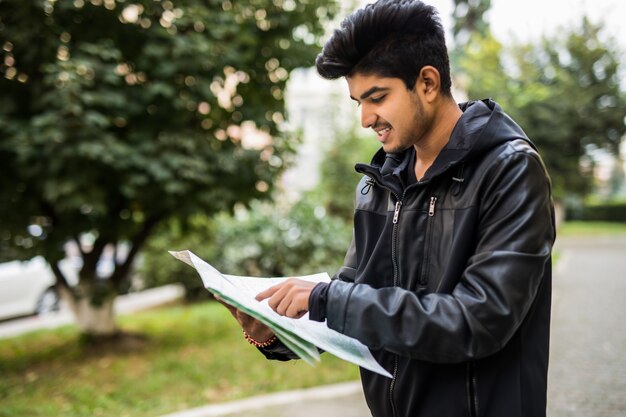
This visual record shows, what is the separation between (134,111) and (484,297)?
520 centimetres

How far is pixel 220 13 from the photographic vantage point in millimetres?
5996

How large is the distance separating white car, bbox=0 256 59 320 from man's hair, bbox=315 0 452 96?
34.7ft

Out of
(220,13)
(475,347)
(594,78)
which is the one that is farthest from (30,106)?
(594,78)

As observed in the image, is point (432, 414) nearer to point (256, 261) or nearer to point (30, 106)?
point (30, 106)

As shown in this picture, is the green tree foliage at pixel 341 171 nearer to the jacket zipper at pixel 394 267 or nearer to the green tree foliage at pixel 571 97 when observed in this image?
the green tree foliage at pixel 571 97

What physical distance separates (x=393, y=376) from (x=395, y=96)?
0.79 metres

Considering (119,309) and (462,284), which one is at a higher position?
(462,284)

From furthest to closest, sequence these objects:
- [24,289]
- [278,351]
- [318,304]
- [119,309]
Answer: [119,309] < [24,289] < [278,351] < [318,304]

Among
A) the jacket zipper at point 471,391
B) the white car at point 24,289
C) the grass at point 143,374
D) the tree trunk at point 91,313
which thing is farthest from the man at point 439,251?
the white car at point 24,289

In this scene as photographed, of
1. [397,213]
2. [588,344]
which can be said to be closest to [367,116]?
[397,213]

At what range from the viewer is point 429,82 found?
1.62 metres

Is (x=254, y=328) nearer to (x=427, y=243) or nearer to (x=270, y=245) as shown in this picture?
(x=427, y=243)

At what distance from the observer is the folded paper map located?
1392 mm

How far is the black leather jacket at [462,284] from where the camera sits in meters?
1.37
